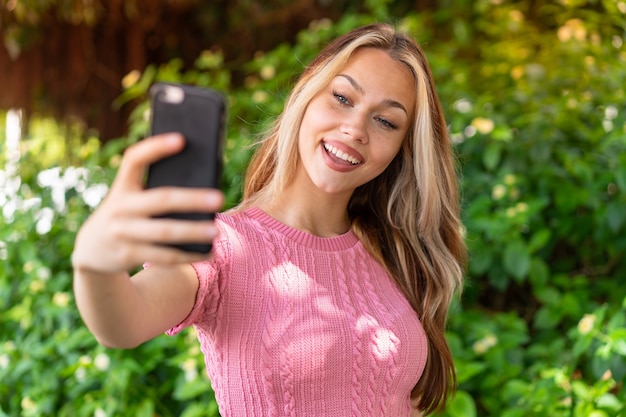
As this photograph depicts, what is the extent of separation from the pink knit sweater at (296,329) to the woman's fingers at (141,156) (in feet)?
1.73

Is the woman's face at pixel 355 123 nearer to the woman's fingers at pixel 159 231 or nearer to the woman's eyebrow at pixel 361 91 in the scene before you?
the woman's eyebrow at pixel 361 91

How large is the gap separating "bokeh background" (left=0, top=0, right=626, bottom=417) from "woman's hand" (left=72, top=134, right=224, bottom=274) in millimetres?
1575

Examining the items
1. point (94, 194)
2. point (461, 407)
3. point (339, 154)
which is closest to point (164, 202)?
point (339, 154)

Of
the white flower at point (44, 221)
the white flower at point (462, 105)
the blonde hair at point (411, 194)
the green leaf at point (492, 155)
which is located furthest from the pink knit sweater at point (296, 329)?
the white flower at point (44, 221)

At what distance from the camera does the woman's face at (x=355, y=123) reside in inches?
62.8

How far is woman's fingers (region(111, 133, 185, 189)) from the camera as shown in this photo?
2.60ft

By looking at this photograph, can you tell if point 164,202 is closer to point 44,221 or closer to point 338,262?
point 338,262

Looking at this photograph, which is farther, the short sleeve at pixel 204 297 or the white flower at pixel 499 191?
the white flower at pixel 499 191

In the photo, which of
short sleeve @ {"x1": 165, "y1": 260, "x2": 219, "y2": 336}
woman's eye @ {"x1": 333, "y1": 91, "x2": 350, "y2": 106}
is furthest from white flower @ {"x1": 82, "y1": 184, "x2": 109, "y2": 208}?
short sleeve @ {"x1": 165, "y1": 260, "x2": 219, "y2": 336}

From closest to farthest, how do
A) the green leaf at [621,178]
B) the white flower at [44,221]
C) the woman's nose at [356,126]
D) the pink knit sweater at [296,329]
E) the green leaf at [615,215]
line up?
the pink knit sweater at [296,329]
the woman's nose at [356,126]
the green leaf at [621,178]
the green leaf at [615,215]
the white flower at [44,221]

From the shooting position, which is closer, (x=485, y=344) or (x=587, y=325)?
(x=587, y=325)

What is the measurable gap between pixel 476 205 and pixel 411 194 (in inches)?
34.5

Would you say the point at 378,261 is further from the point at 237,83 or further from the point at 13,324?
the point at 237,83

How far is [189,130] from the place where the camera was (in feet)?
2.80
